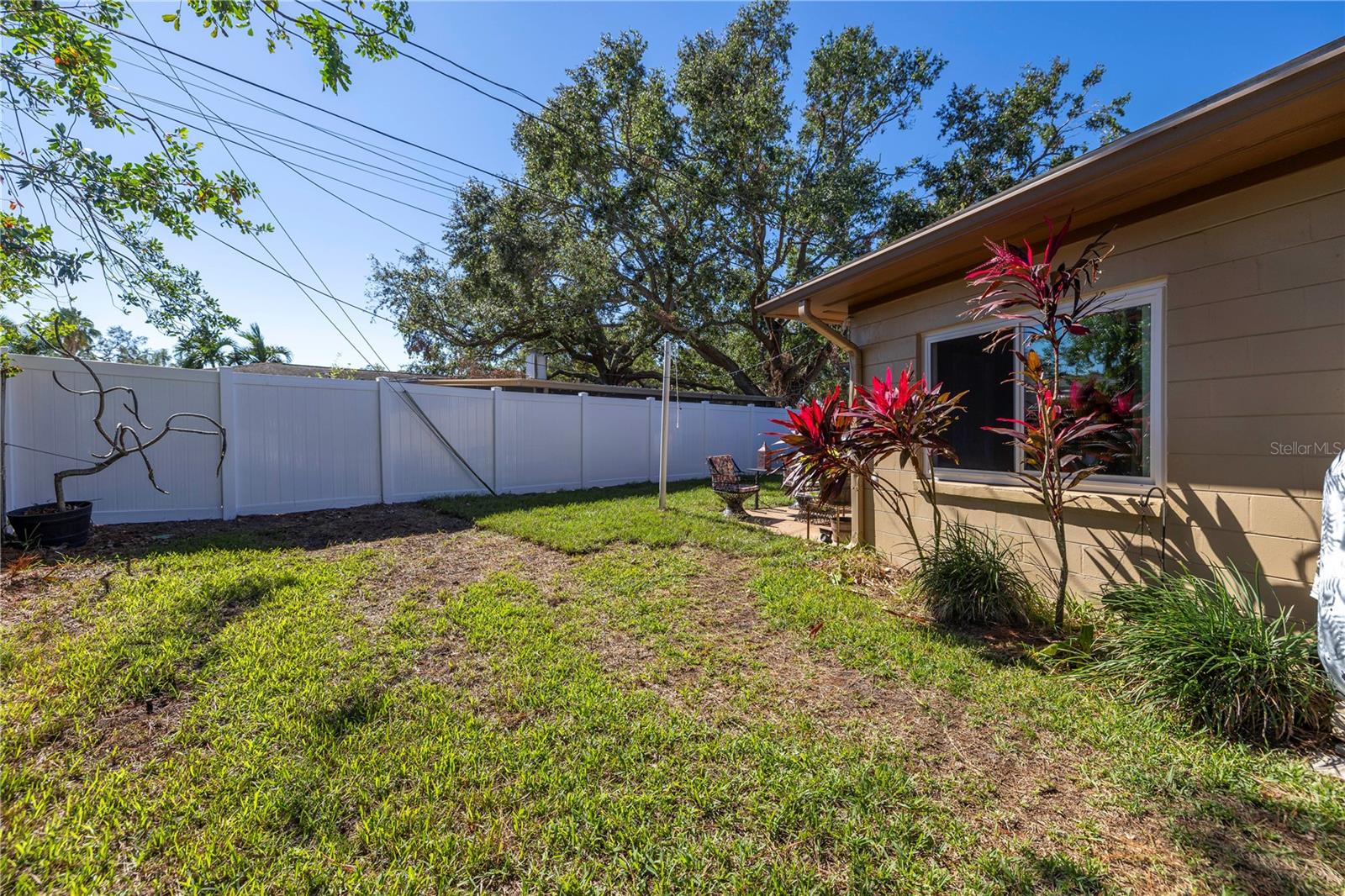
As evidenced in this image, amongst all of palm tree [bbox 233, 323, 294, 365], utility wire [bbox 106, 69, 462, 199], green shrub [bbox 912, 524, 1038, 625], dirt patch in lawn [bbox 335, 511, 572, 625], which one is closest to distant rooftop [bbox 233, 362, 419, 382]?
palm tree [bbox 233, 323, 294, 365]

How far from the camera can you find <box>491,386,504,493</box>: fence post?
893cm

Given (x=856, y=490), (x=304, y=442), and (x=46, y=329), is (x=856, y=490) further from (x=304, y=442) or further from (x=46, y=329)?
(x=46, y=329)

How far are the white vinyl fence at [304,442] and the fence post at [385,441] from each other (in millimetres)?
14

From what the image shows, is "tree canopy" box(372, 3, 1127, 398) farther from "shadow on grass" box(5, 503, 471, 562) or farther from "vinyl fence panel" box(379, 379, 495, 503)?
"shadow on grass" box(5, 503, 471, 562)

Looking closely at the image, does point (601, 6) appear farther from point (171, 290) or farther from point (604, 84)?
point (171, 290)

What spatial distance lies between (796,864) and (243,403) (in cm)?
775

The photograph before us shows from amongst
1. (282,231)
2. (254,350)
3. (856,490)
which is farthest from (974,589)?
(254,350)

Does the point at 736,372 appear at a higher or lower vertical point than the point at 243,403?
higher

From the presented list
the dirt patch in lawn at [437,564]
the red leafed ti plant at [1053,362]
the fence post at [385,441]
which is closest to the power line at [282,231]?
the fence post at [385,441]

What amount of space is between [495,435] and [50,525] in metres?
5.17

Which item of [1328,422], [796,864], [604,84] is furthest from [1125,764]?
[604,84]

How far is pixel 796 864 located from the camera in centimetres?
162

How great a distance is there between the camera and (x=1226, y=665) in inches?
90.3

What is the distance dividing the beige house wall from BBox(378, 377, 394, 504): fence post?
8206mm
